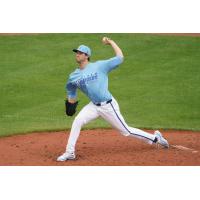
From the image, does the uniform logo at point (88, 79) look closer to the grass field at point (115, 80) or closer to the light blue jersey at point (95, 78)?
the light blue jersey at point (95, 78)

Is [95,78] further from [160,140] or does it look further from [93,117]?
[160,140]

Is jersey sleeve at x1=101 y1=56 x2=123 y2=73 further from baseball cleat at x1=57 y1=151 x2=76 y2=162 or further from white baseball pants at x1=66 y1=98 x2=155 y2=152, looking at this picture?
baseball cleat at x1=57 y1=151 x2=76 y2=162

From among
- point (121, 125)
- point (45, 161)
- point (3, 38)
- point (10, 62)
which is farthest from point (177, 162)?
point (3, 38)

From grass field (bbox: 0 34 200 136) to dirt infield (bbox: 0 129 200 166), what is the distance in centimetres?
64

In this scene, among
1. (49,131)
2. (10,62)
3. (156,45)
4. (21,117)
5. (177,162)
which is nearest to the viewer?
(177,162)

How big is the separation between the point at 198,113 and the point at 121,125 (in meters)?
4.04

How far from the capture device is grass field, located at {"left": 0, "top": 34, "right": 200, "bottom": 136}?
1378 centimetres

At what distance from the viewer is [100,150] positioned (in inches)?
441

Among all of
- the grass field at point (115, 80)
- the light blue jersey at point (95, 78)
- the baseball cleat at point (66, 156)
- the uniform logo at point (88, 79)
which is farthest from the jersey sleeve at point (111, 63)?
the grass field at point (115, 80)

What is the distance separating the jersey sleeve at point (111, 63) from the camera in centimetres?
1023

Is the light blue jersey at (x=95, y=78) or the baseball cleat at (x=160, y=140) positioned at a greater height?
the light blue jersey at (x=95, y=78)

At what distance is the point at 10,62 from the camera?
61.6ft

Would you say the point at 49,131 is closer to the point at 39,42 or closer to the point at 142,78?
the point at 142,78

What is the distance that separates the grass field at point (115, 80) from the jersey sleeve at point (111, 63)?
2988mm
